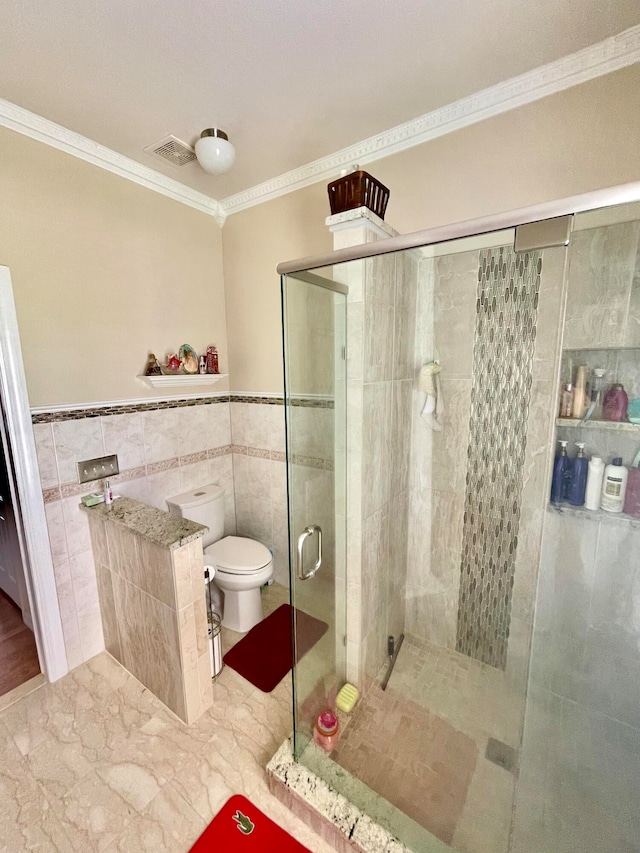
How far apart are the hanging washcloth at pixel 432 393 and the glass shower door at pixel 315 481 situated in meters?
0.51

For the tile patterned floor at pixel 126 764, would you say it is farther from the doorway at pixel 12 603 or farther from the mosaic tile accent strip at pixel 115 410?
the mosaic tile accent strip at pixel 115 410

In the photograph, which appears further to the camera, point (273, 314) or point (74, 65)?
point (273, 314)

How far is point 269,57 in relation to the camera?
126 cm

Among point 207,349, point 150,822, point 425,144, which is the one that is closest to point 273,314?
point 207,349

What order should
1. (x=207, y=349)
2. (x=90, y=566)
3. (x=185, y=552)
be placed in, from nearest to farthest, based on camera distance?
1. (x=185, y=552)
2. (x=90, y=566)
3. (x=207, y=349)

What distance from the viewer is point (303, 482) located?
1.49 m

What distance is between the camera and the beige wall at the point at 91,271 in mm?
1524

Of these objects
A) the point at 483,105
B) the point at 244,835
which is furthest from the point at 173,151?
the point at 244,835

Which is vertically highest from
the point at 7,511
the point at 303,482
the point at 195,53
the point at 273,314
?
the point at 195,53

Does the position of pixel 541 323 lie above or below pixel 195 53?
→ below

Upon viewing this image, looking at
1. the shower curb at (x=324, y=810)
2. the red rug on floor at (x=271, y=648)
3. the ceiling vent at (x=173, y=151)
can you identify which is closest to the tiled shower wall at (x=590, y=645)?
the shower curb at (x=324, y=810)

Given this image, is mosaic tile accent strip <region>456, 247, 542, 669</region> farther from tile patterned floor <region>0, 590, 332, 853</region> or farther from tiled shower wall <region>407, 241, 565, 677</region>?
tile patterned floor <region>0, 590, 332, 853</region>

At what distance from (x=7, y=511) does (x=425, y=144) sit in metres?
2.83

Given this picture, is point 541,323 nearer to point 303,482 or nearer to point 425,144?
point 425,144
